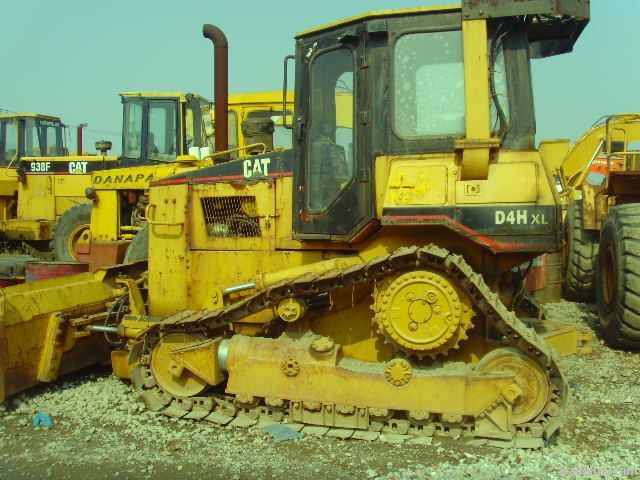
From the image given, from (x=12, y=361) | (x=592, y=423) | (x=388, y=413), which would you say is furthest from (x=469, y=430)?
(x=12, y=361)

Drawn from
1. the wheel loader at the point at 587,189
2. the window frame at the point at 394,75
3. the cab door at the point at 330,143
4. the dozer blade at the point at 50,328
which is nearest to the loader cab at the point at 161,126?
the dozer blade at the point at 50,328

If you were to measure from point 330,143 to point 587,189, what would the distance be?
17.8 feet

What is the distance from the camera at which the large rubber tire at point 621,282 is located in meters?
6.34

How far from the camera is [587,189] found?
890 centimetres

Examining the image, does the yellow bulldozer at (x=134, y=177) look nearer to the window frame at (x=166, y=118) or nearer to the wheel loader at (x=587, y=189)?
the window frame at (x=166, y=118)

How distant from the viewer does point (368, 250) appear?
4824 mm

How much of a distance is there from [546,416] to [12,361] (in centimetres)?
414

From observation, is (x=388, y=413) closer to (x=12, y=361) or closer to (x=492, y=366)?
(x=492, y=366)

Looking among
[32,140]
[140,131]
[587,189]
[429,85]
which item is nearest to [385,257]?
[429,85]

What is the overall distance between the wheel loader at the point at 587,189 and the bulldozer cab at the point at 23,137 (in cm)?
1179

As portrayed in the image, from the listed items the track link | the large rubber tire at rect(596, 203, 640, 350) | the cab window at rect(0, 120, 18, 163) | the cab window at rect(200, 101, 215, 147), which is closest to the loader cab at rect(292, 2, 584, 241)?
the track link

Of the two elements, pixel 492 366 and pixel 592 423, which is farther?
pixel 592 423

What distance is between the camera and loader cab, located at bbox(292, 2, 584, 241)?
4.39 metres

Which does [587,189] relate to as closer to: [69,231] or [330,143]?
[330,143]
